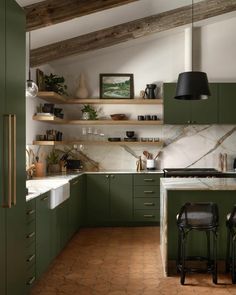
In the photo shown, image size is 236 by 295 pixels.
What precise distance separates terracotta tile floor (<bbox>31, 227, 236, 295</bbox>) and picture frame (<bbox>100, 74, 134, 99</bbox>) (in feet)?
8.44

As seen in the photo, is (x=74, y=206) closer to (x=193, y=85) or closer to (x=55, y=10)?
(x=193, y=85)

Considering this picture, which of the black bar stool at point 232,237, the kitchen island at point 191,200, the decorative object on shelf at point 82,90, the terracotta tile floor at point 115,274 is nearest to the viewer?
the terracotta tile floor at point 115,274

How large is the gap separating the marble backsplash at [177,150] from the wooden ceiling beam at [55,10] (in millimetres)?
2966

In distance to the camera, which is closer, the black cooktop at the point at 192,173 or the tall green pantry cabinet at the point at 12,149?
the tall green pantry cabinet at the point at 12,149

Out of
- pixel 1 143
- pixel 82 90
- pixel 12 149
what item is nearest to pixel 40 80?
pixel 82 90

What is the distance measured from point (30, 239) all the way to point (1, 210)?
1.01 m

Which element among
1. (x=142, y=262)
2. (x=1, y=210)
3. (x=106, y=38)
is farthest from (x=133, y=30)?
(x=1, y=210)

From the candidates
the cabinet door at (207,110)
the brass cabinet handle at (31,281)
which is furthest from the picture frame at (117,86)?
the brass cabinet handle at (31,281)

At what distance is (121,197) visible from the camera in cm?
660

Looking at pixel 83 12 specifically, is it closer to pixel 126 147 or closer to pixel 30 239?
pixel 30 239

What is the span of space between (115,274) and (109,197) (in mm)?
2379

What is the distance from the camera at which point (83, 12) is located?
14.7 feet

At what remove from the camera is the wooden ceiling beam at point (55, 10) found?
4.32 metres

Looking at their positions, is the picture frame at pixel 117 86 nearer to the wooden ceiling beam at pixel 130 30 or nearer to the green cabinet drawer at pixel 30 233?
the wooden ceiling beam at pixel 130 30
